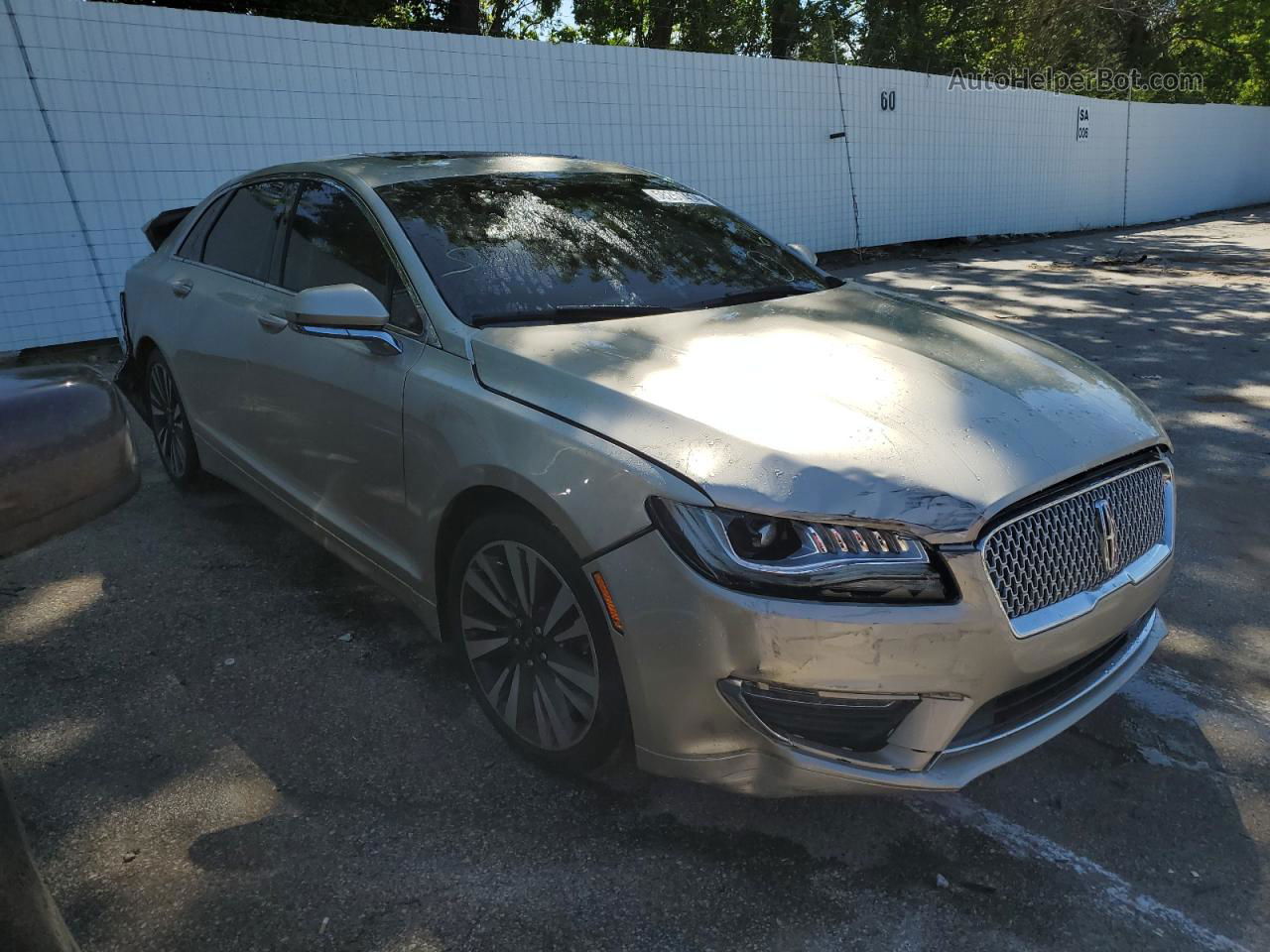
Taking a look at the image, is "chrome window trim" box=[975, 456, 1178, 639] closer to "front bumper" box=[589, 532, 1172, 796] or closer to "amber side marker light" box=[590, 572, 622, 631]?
"front bumper" box=[589, 532, 1172, 796]

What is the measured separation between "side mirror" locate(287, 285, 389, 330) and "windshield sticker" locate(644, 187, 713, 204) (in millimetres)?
1424

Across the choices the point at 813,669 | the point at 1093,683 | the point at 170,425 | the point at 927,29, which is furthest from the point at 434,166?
the point at 927,29

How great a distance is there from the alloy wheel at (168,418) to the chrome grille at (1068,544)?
3761mm

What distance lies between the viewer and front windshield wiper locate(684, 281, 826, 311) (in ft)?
10.2

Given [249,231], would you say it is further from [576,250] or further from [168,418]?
[576,250]

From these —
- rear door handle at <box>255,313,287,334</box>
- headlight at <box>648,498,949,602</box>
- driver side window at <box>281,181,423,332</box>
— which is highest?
driver side window at <box>281,181,423,332</box>

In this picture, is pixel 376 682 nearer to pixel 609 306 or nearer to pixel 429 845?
pixel 429 845

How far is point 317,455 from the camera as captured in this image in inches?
127

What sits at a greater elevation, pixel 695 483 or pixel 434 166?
pixel 434 166

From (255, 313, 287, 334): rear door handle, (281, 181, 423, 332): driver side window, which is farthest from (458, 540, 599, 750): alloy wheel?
(255, 313, 287, 334): rear door handle

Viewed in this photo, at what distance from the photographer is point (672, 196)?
3844mm

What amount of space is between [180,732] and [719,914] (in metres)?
1.72

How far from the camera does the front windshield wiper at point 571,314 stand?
2762 millimetres

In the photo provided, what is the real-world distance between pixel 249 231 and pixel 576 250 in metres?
1.65
